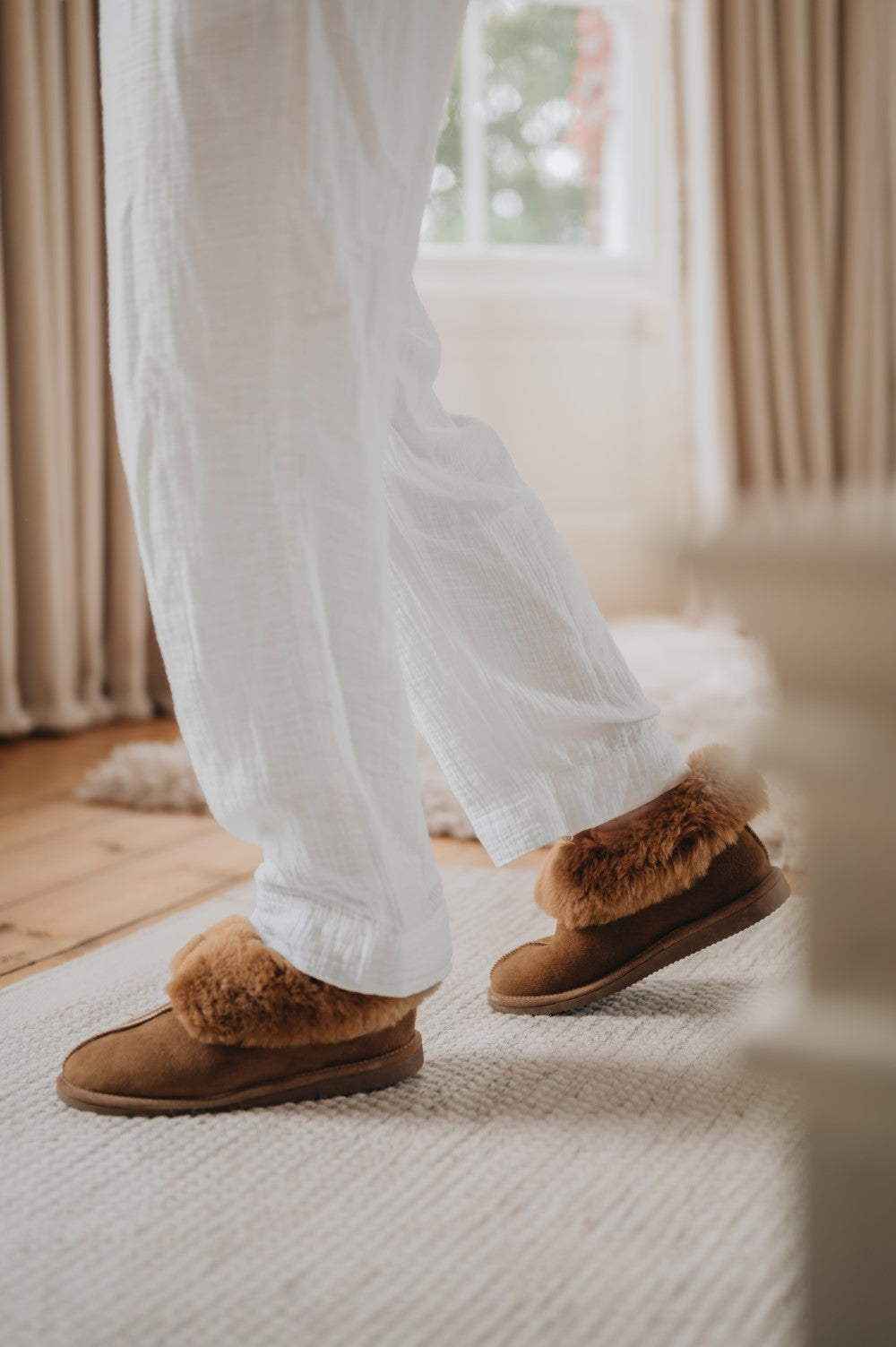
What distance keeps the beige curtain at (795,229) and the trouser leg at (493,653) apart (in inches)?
93.9

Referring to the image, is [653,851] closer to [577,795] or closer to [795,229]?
[577,795]

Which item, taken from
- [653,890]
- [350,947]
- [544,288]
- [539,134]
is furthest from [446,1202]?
[539,134]

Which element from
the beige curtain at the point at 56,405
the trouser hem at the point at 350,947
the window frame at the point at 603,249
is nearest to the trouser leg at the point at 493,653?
the trouser hem at the point at 350,947

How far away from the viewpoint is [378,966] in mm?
735

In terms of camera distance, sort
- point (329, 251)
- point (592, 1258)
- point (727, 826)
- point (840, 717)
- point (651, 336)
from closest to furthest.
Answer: point (840, 717) → point (592, 1258) → point (329, 251) → point (727, 826) → point (651, 336)

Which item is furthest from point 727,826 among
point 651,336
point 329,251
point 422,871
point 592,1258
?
point 651,336

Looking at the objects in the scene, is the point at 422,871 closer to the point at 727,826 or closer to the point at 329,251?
the point at 727,826

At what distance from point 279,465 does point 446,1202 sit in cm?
41

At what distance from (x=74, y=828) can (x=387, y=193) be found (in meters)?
1.02

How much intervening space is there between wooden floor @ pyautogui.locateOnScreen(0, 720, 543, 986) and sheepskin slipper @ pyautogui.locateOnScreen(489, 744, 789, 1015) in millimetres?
419

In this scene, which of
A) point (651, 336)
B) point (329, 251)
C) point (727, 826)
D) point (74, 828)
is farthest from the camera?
point (651, 336)

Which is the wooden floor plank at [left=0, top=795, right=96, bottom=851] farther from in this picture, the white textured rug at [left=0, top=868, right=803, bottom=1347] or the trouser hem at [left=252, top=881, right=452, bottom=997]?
the trouser hem at [left=252, top=881, right=452, bottom=997]

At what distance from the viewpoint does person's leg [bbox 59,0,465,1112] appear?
69 cm

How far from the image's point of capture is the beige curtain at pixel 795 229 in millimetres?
3148
